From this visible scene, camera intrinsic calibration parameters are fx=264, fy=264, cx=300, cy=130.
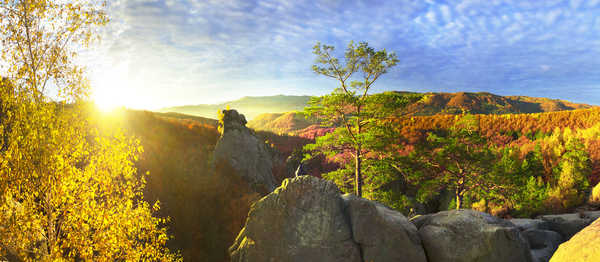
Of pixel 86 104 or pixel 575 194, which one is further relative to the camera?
pixel 575 194

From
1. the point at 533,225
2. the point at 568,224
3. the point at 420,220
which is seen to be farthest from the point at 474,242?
the point at 568,224

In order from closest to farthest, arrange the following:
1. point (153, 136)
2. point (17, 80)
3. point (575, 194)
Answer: point (17, 80) < point (575, 194) < point (153, 136)

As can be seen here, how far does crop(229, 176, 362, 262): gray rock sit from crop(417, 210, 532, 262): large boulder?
2.88 m

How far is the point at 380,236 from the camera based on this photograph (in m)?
8.45

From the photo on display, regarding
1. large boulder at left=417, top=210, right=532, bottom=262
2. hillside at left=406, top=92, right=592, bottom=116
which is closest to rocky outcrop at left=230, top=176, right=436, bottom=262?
large boulder at left=417, top=210, right=532, bottom=262

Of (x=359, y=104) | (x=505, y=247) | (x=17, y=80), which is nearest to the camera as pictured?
(x=17, y=80)

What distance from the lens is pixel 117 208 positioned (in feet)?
26.8

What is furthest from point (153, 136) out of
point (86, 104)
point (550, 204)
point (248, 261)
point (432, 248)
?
point (550, 204)

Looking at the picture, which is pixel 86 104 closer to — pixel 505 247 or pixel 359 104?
pixel 359 104

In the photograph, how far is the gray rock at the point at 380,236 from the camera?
8.34 metres

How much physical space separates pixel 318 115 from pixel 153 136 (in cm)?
1390

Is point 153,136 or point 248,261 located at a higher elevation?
point 153,136

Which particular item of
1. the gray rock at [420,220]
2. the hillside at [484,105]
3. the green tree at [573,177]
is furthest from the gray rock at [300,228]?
the hillside at [484,105]

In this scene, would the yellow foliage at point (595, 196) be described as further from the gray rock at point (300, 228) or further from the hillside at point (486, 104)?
the hillside at point (486, 104)
